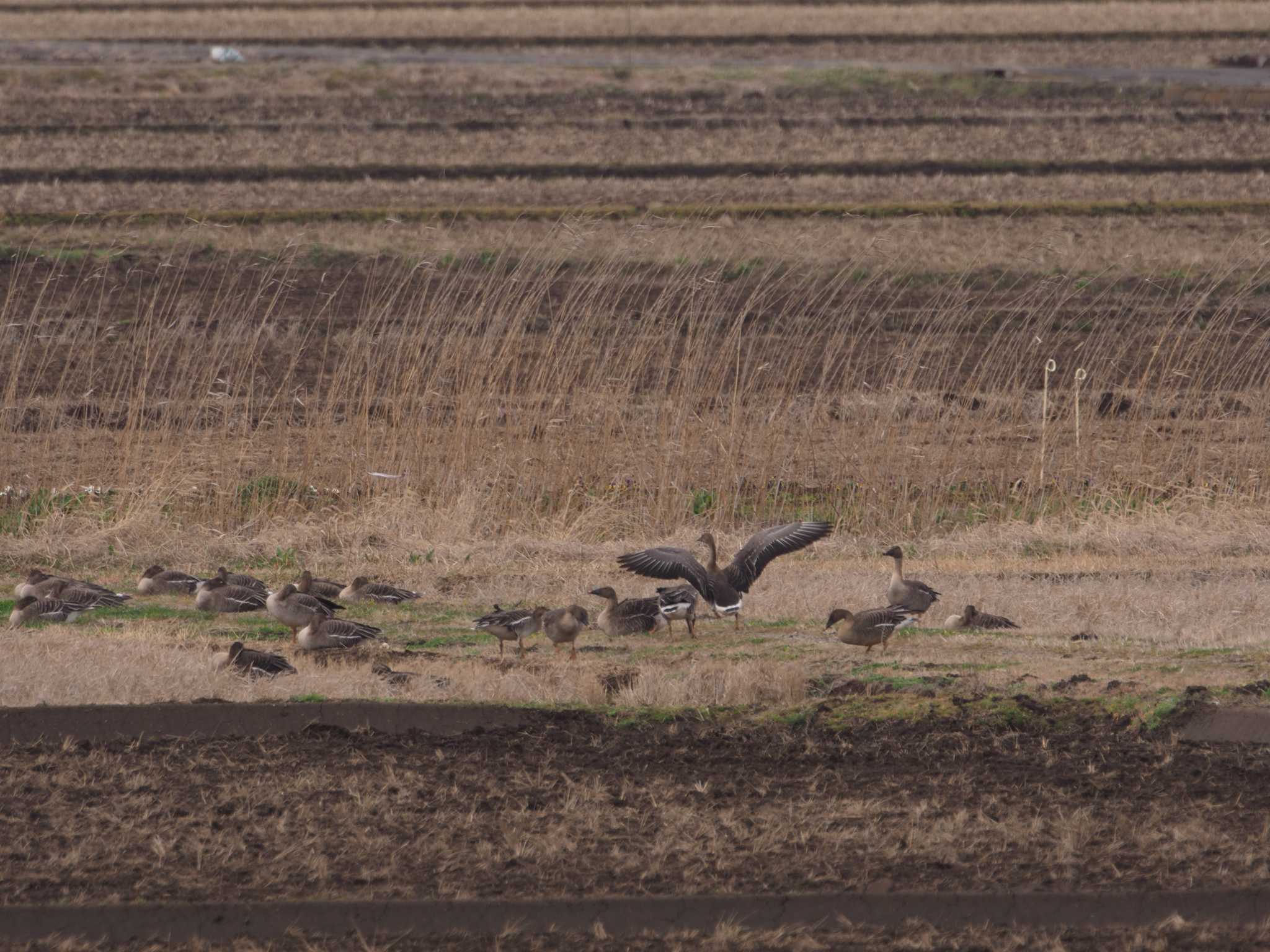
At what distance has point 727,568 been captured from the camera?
11625 millimetres

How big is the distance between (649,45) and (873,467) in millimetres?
56243

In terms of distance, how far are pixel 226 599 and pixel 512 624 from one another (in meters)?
2.50

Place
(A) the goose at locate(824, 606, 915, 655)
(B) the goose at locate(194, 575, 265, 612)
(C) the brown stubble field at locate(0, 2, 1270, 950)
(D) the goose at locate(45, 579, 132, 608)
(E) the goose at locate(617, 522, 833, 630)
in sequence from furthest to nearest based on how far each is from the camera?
(B) the goose at locate(194, 575, 265, 612), (D) the goose at locate(45, 579, 132, 608), (E) the goose at locate(617, 522, 833, 630), (A) the goose at locate(824, 606, 915, 655), (C) the brown stubble field at locate(0, 2, 1270, 950)

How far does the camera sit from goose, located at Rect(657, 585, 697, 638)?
11.2m

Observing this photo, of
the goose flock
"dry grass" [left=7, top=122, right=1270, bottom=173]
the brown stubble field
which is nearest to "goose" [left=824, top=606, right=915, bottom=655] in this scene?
the goose flock

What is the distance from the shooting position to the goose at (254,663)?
1012 cm

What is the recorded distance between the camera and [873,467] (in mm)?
15789

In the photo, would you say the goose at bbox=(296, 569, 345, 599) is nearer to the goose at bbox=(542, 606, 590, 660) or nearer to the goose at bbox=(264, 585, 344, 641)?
the goose at bbox=(264, 585, 344, 641)

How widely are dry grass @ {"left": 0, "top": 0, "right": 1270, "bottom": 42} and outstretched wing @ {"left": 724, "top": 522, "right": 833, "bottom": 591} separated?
63.4m

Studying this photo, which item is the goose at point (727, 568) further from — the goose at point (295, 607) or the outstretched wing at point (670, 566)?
the goose at point (295, 607)

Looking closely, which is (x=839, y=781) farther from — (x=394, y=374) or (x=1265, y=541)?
(x=394, y=374)

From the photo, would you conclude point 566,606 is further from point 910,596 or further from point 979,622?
point 979,622

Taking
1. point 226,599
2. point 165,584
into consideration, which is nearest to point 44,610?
point 226,599

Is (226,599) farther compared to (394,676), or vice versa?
(226,599)
